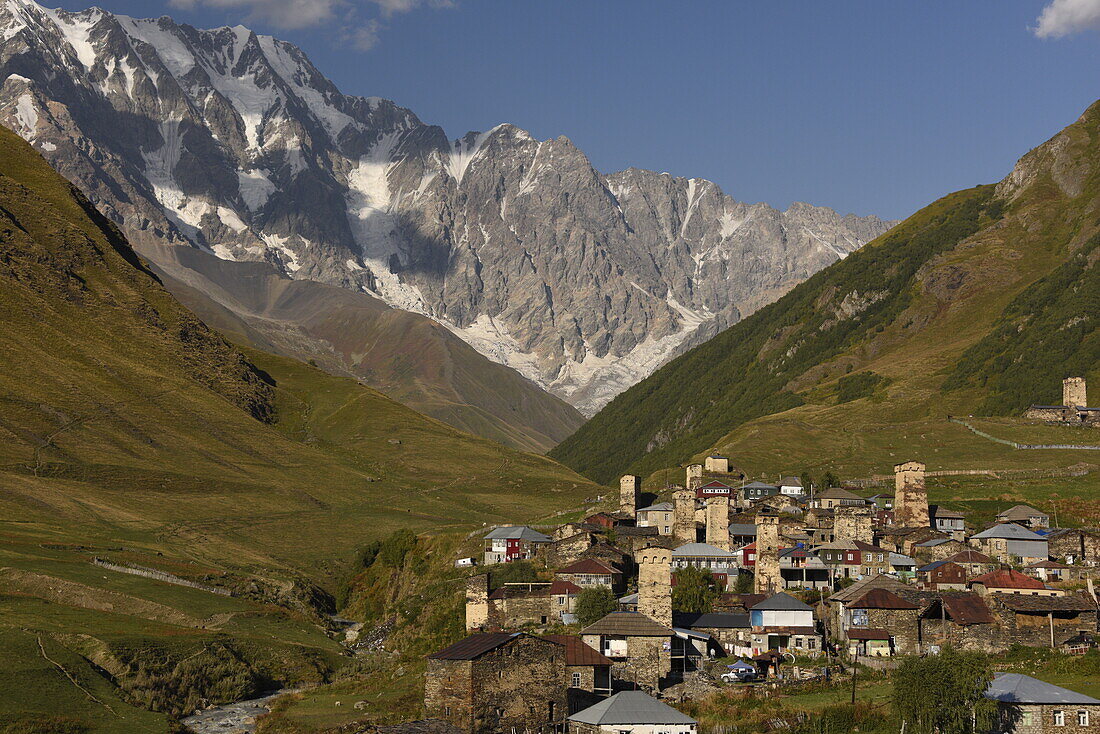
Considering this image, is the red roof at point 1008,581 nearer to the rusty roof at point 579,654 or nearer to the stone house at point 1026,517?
the stone house at point 1026,517

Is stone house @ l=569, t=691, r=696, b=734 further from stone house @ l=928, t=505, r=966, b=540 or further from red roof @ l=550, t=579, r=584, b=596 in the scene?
stone house @ l=928, t=505, r=966, b=540

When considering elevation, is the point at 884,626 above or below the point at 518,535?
below

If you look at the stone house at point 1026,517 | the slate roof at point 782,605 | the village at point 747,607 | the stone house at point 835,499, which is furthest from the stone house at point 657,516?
the slate roof at point 782,605

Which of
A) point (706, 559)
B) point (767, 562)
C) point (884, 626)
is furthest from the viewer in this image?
point (706, 559)

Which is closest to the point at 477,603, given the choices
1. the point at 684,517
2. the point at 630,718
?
the point at 630,718

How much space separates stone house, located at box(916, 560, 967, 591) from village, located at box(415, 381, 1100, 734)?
205mm

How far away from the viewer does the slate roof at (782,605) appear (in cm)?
8868

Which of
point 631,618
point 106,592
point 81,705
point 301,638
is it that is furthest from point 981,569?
point 106,592

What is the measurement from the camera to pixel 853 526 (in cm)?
12012

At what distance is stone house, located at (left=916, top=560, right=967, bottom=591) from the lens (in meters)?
104

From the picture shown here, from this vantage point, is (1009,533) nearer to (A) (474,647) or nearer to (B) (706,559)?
(B) (706,559)

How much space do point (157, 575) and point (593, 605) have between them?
63.8 metres

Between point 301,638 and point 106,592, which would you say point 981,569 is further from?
point 106,592

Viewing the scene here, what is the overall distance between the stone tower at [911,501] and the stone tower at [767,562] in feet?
97.1
